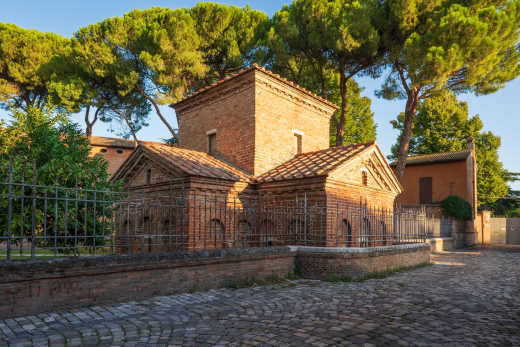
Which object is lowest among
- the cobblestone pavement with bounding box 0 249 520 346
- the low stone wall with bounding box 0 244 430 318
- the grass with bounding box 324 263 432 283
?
the grass with bounding box 324 263 432 283

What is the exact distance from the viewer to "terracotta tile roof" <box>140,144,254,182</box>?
33.6 feet

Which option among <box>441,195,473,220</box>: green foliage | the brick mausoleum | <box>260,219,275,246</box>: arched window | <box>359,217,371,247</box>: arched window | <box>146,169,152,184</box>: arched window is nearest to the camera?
<box>359,217,371,247</box>: arched window

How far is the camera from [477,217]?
22.3m

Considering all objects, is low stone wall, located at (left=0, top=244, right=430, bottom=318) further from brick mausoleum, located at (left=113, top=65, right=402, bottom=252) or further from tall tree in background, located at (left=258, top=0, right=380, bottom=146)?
tall tree in background, located at (left=258, top=0, right=380, bottom=146)

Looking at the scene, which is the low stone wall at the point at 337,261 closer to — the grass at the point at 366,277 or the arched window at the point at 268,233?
the grass at the point at 366,277

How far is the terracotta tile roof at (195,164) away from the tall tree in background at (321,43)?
1005cm

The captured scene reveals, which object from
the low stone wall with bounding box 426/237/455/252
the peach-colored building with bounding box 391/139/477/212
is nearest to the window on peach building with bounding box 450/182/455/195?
the peach-colored building with bounding box 391/139/477/212

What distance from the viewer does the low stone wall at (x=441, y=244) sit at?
18.1 meters

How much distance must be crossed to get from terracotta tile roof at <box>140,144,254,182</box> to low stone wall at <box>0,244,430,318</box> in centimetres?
342

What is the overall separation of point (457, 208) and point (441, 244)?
3430 millimetres

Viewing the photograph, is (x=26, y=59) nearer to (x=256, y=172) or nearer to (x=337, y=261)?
(x=256, y=172)

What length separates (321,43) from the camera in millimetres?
18750

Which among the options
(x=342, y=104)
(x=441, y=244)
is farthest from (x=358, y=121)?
(x=441, y=244)

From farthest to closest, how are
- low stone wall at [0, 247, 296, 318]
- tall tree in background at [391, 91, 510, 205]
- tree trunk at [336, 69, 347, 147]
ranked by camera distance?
tall tree in background at [391, 91, 510, 205] < tree trunk at [336, 69, 347, 147] < low stone wall at [0, 247, 296, 318]
